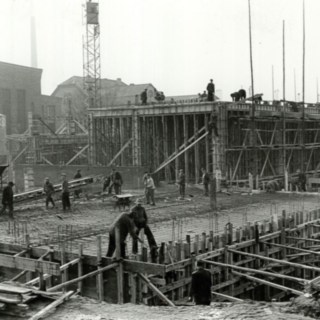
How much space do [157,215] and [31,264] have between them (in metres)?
9.67

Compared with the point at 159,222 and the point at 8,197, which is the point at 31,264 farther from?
the point at 8,197

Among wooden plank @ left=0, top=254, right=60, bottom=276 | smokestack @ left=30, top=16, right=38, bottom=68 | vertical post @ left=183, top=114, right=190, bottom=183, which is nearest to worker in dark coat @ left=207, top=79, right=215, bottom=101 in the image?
vertical post @ left=183, top=114, right=190, bottom=183

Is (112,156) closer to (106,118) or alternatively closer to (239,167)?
(106,118)

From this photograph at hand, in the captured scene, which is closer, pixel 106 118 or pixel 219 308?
pixel 219 308

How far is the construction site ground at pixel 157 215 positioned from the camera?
17547 mm

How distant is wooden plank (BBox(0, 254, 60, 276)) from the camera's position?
11852 mm

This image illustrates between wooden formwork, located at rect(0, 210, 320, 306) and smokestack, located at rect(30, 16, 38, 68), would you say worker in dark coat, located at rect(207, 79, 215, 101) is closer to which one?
wooden formwork, located at rect(0, 210, 320, 306)

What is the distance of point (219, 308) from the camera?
10266mm

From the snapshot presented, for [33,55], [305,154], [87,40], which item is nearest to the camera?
[305,154]

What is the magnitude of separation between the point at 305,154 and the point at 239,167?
9.72m


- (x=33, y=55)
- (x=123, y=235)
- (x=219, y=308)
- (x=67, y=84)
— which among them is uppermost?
(x=33, y=55)

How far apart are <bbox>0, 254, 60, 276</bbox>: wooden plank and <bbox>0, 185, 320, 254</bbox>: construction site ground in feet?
7.40

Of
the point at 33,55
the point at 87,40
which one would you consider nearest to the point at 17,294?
the point at 87,40

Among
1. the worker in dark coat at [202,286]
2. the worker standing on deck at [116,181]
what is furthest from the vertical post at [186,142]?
the worker in dark coat at [202,286]
